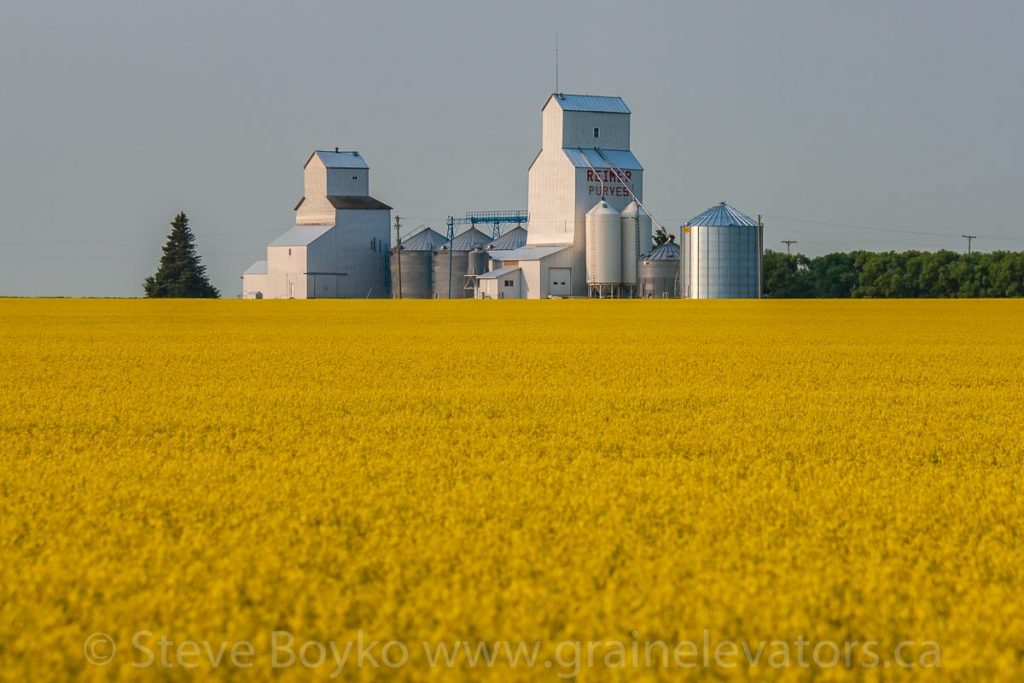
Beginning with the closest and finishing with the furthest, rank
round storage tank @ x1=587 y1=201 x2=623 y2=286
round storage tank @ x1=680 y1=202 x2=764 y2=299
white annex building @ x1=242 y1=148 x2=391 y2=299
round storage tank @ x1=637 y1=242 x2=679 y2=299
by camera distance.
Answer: round storage tank @ x1=680 y1=202 x2=764 y2=299 < round storage tank @ x1=587 y1=201 x2=623 y2=286 < round storage tank @ x1=637 y1=242 x2=679 y2=299 < white annex building @ x1=242 y1=148 x2=391 y2=299

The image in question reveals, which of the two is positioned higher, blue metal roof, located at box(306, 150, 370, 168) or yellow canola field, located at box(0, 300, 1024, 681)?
blue metal roof, located at box(306, 150, 370, 168)

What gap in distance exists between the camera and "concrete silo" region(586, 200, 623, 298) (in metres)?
83.8

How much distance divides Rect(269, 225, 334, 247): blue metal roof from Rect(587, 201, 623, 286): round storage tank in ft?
67.4

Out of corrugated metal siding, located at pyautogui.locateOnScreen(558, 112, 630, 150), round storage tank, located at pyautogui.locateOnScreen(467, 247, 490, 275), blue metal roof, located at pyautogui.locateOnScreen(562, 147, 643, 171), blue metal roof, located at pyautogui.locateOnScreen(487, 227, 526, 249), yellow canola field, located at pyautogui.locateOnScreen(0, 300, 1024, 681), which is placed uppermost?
corrugated metal siding, located at pyautogui.locateOnScreen(558, 112, 630, 150)

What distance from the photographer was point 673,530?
7480mm

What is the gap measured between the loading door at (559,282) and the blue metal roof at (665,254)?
4.92 metres

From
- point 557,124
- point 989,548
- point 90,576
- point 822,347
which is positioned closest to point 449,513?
point 90,576

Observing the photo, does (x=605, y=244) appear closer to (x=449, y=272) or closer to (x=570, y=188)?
(x=570, y=188)

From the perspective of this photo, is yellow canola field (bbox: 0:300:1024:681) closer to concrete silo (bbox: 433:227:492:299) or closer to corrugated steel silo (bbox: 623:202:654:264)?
corrugated steel silo (bbox: 623:202:654:264)

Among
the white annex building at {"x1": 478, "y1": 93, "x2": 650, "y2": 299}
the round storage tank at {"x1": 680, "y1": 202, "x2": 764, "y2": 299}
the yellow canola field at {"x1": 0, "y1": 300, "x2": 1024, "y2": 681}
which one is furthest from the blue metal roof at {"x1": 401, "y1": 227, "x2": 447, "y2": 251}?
the yellow canola field at {"x1": 0, "y1": 300, "x2": 1024, "y2": 681}

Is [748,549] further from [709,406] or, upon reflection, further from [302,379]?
[302,379]

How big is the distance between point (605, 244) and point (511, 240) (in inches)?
582

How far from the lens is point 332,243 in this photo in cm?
9531

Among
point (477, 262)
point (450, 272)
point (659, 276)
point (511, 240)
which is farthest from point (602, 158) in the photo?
point (450, 272)
